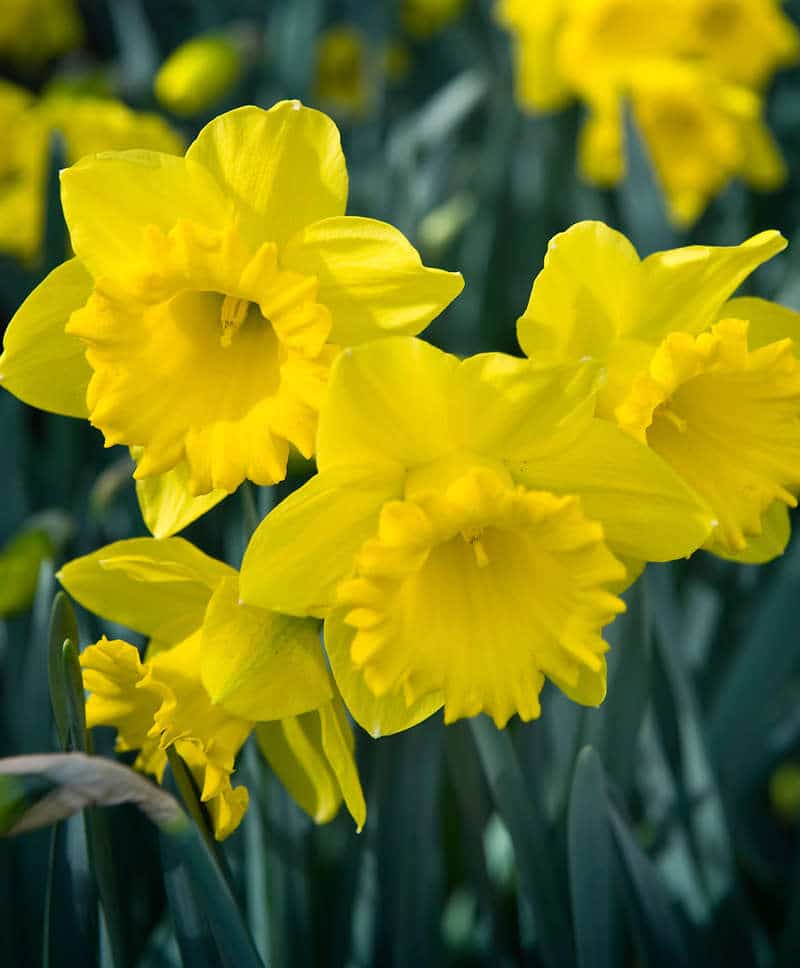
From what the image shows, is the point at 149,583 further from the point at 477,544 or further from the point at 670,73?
the point at 670,73

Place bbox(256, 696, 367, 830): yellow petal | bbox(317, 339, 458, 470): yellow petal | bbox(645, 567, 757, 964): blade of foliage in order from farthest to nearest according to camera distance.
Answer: bbox(645, 567, 757, 964): blade of foliage < bbox(256, 696, 367, 830): yellow petal < bbox(317, 339, 458, 470): yellow petal

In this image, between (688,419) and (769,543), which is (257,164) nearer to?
(688,419)

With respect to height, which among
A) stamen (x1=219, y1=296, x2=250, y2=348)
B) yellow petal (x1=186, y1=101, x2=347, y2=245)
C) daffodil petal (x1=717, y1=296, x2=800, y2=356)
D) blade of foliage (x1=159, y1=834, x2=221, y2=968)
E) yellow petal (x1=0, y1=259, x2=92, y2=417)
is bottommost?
blade of foliage (x1=159, y1=834, x2=221, y2=968)

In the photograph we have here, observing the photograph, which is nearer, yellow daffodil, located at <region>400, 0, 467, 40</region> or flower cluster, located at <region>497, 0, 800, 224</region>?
flower cluster, located at <region>497, 0, 800, 224</region>

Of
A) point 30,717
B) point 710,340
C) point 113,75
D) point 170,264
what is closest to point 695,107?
→ point 113,75

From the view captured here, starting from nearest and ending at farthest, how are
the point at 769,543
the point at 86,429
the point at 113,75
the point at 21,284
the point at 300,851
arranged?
the point at 769,543
the point at 300,851
the point at 86,429
the point at 21,284
the point at 113,75

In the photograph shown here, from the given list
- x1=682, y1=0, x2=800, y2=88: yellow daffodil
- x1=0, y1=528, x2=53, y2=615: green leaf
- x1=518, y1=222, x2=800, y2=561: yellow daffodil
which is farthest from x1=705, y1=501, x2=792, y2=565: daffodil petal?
x1=682, y1=0, x2=800, y2=88: yellow daffodil

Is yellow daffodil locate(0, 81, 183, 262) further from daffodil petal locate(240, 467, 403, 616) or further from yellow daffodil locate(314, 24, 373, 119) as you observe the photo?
daffodil petal locate(240, 467, 403, 616)

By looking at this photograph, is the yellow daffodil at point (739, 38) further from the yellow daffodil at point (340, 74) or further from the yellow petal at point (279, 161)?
the yellow petal at point (279, 161)
